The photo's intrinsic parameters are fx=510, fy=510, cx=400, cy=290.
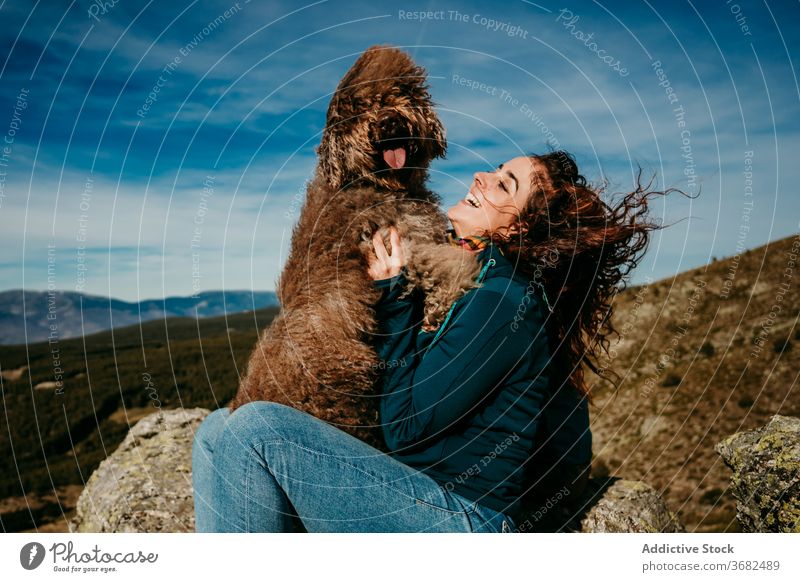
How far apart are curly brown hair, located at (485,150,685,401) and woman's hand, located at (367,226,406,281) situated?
22.9 inches

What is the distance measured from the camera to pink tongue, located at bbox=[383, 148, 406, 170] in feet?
11.0

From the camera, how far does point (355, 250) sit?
3219 mm

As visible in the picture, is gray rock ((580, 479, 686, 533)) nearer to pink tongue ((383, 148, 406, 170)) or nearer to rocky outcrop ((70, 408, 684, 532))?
rocky outcrop ((70, 408, 684, 532))

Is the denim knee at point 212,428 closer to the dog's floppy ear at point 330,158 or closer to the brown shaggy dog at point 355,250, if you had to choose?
the brown shaggy dog at point 355,250

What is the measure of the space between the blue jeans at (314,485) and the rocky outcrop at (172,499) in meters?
0.75

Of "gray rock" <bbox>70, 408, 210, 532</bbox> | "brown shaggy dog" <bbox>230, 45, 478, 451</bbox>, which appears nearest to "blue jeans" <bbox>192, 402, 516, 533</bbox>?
"brown shaggy dog" <bbox>230, 45, 478, 451</bbox>

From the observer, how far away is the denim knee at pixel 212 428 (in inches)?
117

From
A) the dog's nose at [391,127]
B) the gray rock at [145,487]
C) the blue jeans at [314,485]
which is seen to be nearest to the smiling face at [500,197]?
the dog's nose at [391,127]

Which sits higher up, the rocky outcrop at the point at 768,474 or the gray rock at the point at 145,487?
the rocky outcrop at the point at 768,474

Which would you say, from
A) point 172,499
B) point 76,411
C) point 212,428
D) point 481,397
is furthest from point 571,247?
point 76,411
